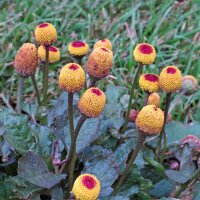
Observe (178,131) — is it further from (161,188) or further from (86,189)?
(86,189)

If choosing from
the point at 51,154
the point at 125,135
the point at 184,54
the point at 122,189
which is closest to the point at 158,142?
the point at 125,135

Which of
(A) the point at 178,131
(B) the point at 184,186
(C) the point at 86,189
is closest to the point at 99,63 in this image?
(C) the point at 86,189

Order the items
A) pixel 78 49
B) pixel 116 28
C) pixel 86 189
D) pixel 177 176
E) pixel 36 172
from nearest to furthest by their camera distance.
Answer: pixel 86 189 < pixel 36 172 < pixel 177 176 < pixel 78 49 < pixel 116 28

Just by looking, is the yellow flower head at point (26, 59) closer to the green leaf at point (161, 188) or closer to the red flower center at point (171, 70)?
the red flower center at point (171, 70)

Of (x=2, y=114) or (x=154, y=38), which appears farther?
(x=154, y=38)

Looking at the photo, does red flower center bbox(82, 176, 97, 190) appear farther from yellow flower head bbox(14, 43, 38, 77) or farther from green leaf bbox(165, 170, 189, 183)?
yellow flower head bbox(14, 43, 38, 77)

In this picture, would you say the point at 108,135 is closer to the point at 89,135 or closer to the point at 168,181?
the point at 89,135

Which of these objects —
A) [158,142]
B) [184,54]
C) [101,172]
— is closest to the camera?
[101,172]
